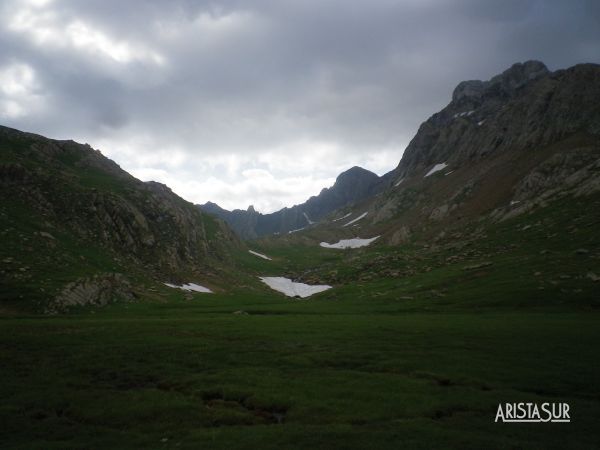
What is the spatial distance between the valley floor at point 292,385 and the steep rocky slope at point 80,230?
21.9m

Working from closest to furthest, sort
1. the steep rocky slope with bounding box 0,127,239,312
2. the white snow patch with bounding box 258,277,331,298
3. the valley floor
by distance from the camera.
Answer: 1. the valley floor
2. the steep rocky slope with bounding box 0,127,239,312
3. the white snow patch with bounding box 258,277,331,298

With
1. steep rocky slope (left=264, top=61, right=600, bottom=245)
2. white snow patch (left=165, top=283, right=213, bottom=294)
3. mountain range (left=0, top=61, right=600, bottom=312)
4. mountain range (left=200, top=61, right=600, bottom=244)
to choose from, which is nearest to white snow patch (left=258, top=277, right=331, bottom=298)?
mountain range (left=0, top=61, right=600, bottom=312)

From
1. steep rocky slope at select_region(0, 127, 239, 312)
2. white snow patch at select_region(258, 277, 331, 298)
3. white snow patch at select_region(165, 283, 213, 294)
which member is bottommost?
white snow patch at select_region(258, 277, 331, 298)

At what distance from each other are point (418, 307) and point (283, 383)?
39987 mm

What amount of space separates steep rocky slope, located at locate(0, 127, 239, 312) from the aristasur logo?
53348 millimetres

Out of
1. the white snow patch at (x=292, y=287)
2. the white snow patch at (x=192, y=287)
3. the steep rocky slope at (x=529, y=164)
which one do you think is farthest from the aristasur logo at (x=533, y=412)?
the steep rocky slope at (x=529, y=164)

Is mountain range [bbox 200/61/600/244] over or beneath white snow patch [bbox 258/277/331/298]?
over

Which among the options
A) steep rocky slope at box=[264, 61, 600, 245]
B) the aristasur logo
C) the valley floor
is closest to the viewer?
the valley floor

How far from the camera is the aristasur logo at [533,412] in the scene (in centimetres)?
1845

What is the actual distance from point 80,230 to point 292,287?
6158cm

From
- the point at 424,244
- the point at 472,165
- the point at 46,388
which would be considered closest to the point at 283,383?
the point at 46,388

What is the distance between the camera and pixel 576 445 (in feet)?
51.1

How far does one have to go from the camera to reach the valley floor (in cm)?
1641

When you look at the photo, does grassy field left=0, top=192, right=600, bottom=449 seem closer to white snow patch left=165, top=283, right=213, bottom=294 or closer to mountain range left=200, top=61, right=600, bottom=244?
white snow patch left=165, top=283, right=213, bottom=294
